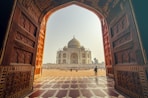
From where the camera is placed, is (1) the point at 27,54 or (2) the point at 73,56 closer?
(1) the point at 27,54

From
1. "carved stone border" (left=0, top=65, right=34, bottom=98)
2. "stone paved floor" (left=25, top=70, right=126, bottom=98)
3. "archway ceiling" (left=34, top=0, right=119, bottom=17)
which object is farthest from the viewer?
"archway ceiling" (left=34, top=0, right=119, bottom=17)

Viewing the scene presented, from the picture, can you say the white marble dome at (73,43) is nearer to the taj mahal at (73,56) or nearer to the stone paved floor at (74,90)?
the taj mahal at (73,56)

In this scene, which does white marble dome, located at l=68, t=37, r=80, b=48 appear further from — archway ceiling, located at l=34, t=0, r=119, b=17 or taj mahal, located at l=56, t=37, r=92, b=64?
archway ceiling, located at l=34, t=0, r=119, b=17

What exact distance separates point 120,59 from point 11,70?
4.16 m

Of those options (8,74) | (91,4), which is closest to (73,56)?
(91,4)

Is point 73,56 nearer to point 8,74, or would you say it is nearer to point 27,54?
point 27,54

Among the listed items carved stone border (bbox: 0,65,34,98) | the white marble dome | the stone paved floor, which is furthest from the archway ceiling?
the white marble dome

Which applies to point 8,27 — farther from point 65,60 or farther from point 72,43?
point 72,43

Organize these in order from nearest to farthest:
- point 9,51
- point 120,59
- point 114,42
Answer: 1. point 9,51
2. point 120,59
3. point 114,42

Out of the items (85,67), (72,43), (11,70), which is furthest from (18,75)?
(72,43)

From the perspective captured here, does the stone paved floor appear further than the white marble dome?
No

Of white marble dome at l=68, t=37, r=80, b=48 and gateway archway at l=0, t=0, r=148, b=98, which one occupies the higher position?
white marble dome at l=68, t=37, r=80, b=48

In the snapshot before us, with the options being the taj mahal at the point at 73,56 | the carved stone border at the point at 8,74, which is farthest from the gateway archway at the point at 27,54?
the taj mahal at the point at 73,56

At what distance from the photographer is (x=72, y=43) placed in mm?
47750
